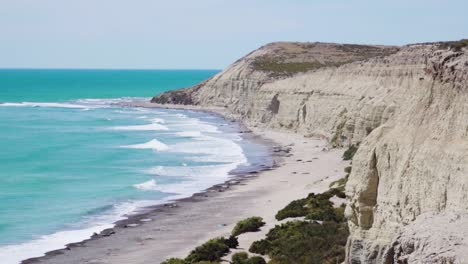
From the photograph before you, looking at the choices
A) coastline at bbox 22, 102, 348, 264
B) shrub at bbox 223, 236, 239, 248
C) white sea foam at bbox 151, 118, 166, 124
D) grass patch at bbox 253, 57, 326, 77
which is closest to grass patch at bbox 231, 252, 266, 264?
shrub at bbox 223, 236, 239, 248

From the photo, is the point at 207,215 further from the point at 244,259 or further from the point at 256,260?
the point at 256,260

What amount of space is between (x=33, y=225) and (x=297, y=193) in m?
15.3

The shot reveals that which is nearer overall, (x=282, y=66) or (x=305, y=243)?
(x=305, y=243)

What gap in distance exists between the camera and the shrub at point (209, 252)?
85.7 ft

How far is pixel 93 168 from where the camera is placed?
5497 centimetres

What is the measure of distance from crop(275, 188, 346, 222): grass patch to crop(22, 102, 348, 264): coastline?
95cm

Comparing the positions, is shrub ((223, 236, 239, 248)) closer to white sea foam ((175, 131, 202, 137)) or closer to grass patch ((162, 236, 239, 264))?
grass patch ((162, 236, 239, 264))

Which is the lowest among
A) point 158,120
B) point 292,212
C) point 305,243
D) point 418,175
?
point 158,120

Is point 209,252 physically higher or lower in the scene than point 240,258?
lower

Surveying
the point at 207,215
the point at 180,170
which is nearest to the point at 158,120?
the point at 180,170

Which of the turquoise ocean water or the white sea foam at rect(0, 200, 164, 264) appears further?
the turquoise ocean water

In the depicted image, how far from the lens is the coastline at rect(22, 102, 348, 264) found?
96.6ft

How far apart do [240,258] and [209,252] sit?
1771 millimetres

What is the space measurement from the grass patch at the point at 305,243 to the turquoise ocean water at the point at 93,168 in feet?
34.3
